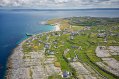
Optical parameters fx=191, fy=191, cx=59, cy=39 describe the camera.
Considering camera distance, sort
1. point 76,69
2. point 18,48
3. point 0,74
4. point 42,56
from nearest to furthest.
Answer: point 0,74
point 76,69
point 42,56
point 18,48

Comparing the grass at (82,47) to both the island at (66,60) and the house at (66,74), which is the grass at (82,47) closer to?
the island at (66,60)

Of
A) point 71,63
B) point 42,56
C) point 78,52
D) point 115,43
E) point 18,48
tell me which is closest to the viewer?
point 71,63

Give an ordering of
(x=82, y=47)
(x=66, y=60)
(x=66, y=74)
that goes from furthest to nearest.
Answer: (x=82, y=47), (x=66, y=60), (x=66, y=74)

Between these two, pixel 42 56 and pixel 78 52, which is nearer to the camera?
pixel 42 56

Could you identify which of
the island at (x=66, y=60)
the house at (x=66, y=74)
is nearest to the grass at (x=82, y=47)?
the island at (x=66, y=60)

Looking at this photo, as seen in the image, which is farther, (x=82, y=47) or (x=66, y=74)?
(x=82, y=47)

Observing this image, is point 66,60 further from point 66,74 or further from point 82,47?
point 82,47

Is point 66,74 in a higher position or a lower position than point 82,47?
higher

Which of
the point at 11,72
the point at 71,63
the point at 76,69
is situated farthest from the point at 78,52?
the point at 11,72

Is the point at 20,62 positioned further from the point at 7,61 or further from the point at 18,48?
the point at 18,48

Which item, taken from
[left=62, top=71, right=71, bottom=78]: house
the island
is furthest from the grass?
[left=62, top=71, right=71, bottom=78]: house

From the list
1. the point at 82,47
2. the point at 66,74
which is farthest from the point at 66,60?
the point at 82,47
